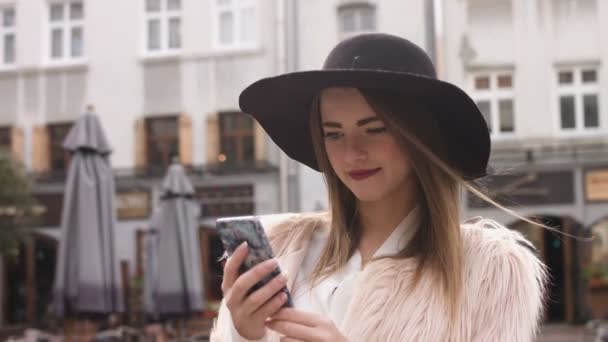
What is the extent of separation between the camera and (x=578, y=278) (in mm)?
16297

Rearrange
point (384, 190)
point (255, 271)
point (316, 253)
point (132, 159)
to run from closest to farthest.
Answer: point (255, 271)
point (384, 190)
point (316, 253)
point (132, 159)

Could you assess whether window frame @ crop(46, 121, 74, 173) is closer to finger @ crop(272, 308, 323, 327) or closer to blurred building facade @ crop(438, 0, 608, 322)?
blurred building facade @ crop(438, 0, 608, 322)

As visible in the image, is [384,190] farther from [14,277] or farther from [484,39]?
[14,277]

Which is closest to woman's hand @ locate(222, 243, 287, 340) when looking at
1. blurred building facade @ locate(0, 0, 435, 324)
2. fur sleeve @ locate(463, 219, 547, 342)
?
fur sleeve @ locate(463, 219, 547, 342)

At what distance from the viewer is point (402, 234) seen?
1.90 meters

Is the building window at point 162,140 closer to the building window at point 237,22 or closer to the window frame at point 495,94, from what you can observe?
the building window at point 237,22

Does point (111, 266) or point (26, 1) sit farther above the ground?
point (26, 1)

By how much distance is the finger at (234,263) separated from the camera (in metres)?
1.61

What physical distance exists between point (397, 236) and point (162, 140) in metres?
15.5

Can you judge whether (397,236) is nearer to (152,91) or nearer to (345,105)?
(345,105)

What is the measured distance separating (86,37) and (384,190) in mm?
16488

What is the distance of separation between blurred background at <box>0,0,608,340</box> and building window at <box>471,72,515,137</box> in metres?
0.03

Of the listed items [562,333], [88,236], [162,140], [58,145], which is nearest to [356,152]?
[88,236]

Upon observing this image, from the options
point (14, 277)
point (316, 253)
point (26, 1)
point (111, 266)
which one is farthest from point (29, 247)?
point (316, 253)
